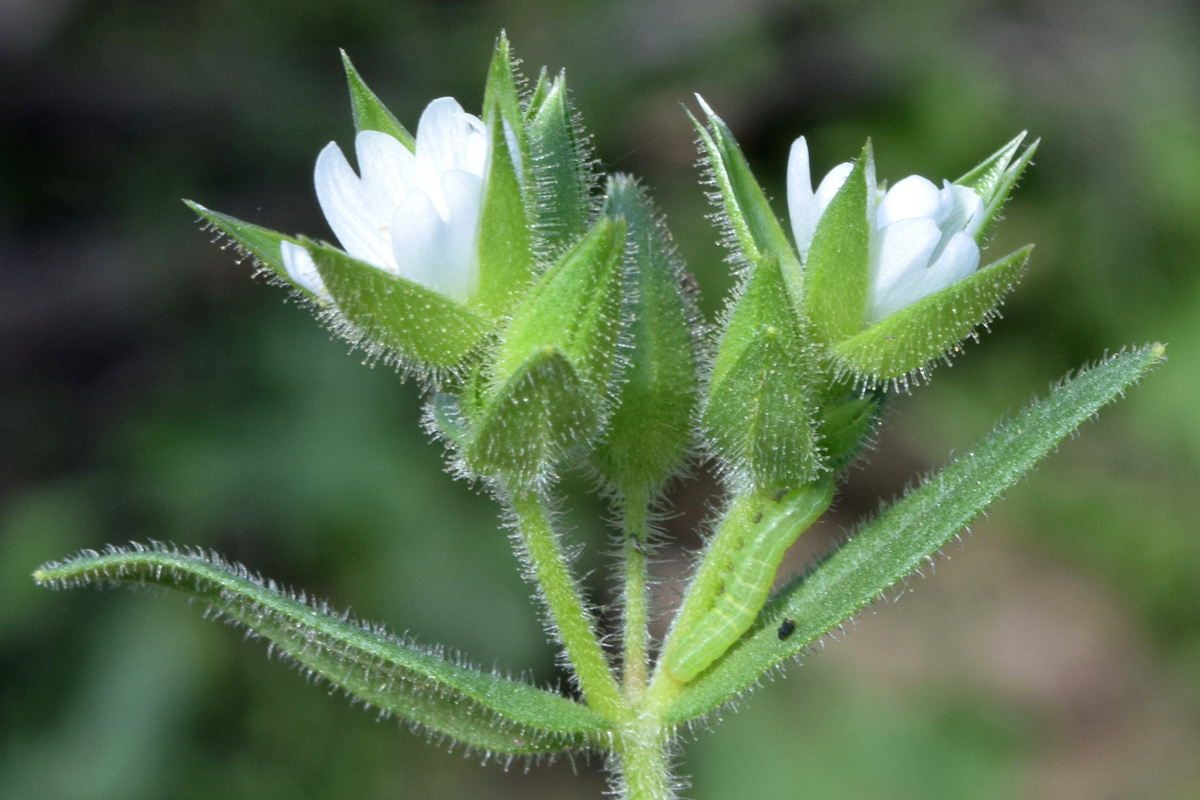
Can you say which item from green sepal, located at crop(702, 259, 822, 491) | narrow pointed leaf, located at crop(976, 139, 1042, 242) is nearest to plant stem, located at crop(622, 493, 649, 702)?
green sepal, located at crop(702, 259, 822, 491)

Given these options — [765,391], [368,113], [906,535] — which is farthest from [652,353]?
[368,113]

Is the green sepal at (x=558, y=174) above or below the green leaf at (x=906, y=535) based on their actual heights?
above

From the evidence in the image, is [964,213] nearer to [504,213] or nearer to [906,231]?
[906,231]

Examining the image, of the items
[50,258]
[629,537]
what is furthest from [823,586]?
[50,258]

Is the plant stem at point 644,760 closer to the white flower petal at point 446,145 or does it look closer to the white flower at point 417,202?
the white flower at point 417,202

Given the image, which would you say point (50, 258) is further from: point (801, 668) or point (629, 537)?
point (629, 537)

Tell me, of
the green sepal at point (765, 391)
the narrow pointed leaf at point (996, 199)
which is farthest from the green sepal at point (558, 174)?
the narrow pointed leaf at point (996, 199)
